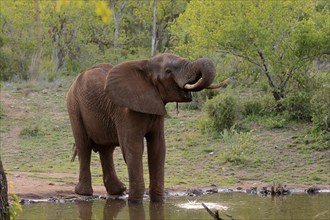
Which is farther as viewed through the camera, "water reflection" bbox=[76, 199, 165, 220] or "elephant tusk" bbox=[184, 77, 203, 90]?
"water reflection" bbox=[76, 199, 165, 220]

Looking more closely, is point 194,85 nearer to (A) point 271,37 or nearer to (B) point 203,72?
(B) point 203,72

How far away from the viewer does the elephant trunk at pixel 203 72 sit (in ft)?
28.1

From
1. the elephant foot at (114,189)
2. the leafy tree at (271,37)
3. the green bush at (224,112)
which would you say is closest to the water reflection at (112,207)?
the elephant foot at (114,189)

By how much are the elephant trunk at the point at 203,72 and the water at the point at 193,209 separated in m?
1.48

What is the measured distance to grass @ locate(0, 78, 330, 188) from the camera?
1337 centimetres

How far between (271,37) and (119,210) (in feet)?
30.3

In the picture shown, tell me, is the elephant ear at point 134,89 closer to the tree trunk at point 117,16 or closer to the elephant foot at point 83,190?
the elephant foot at point 83,190

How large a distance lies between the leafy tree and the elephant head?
304 inches

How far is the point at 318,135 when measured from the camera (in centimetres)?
1552

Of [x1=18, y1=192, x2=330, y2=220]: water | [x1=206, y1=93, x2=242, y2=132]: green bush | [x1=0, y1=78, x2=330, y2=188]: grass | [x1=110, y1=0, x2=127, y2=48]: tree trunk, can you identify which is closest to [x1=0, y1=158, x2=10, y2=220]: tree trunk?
[x1=18, y1=192, x2=330, y2=220]: water

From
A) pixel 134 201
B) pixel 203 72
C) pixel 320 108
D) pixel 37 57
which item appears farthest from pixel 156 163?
pixel 320 108

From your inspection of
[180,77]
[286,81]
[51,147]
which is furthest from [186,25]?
[180,77]

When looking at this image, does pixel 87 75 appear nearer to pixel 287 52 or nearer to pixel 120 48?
pixel 287 52

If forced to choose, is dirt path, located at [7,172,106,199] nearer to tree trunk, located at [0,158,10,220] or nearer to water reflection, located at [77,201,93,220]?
water reflection, located at [77,201,93,220]
